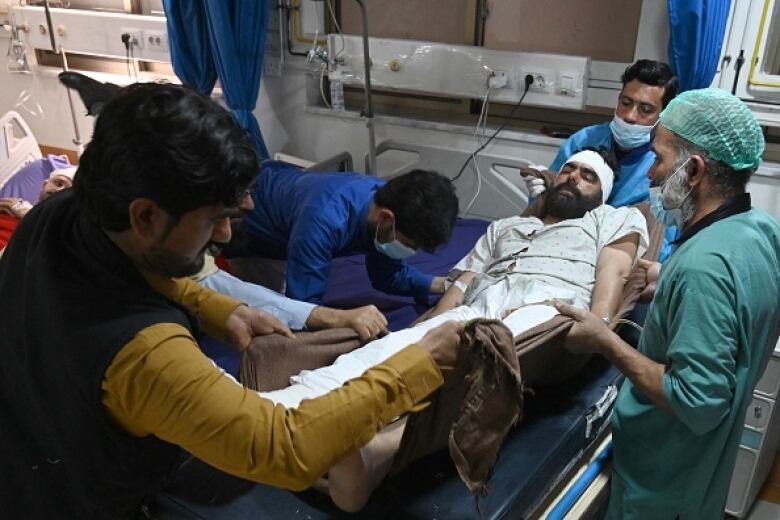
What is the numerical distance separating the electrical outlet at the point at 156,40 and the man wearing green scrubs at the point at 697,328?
330 centimetres

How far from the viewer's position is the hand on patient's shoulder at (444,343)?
1236 mm

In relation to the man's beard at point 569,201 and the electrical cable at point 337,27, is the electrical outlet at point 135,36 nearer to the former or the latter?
the electrical cable at point 337,27

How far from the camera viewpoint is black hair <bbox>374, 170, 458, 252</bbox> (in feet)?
7.11

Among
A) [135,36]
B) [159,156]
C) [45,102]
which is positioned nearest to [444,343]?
[159,156]

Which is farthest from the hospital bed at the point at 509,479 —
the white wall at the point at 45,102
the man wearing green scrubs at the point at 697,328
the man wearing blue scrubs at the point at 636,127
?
the white wall at the point at 45,102

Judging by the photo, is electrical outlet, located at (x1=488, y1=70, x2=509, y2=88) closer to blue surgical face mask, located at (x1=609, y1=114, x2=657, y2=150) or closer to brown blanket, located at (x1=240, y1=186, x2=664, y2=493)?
blue surgical face mask, located at (x1=609, y1=114, x2=657, y2=150)

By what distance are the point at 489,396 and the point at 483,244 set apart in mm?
1376

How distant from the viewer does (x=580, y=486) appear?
1.68 m

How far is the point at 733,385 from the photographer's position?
1.40 m

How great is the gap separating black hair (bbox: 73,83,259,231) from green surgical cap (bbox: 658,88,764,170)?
1018 millimetres

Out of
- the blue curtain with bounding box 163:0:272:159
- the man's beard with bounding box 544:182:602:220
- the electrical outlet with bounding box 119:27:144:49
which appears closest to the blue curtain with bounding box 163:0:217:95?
the blue curtain with bounding box 163:0:272:159

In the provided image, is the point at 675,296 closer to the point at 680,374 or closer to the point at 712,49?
the point at 680,374

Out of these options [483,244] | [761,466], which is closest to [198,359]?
[483,244]

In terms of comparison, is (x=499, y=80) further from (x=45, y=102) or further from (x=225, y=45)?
(x=45, y=102)
